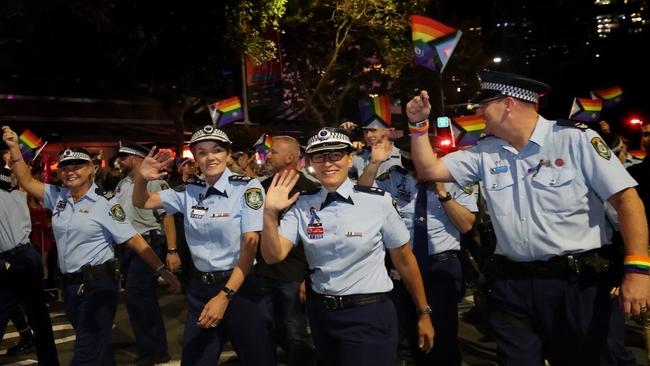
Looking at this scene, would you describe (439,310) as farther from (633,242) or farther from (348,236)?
(633,242)

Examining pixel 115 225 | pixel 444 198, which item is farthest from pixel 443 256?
pixel 115 225

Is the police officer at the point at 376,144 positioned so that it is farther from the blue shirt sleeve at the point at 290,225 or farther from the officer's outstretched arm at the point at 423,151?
the blue shirt sleeve at the point at 290,225

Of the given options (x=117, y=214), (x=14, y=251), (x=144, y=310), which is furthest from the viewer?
(x=144, y=310)

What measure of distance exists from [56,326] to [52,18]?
538 inches

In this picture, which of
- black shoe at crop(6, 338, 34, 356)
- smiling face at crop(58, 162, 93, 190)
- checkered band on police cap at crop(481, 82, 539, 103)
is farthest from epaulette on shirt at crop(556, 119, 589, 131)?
black shoe at crop(6, 338, 34, 356)

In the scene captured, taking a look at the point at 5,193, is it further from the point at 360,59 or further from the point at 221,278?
the point at 360,59

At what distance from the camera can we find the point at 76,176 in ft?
17.4

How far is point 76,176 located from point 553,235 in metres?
3.88

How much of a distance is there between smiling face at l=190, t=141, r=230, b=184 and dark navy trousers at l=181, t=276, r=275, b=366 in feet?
2.55

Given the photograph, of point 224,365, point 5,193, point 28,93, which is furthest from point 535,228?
point 28,93

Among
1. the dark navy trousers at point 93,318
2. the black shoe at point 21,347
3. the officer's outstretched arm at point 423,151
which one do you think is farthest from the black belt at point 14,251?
the officer's outstretched arm at point 423,151

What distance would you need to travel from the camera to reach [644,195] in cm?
572

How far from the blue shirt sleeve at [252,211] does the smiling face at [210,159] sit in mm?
298

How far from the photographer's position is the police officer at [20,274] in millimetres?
5688
